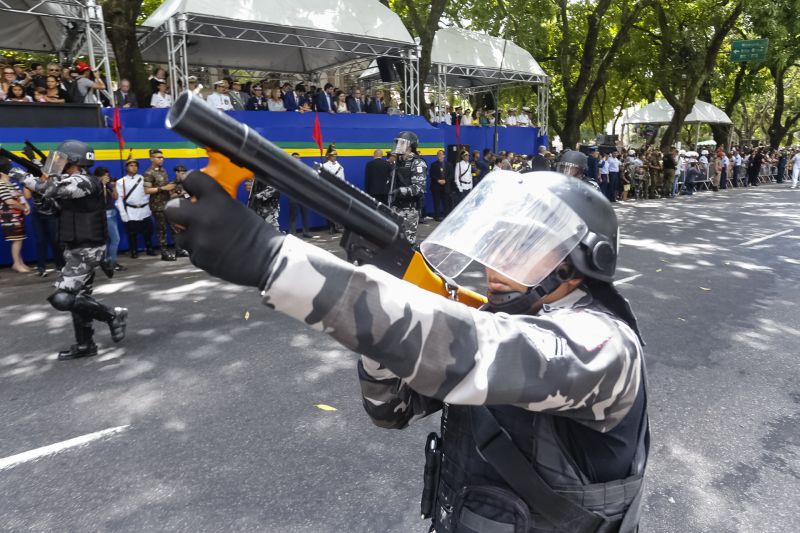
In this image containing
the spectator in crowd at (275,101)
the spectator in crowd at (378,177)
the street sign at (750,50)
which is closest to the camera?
the spectator in crowd at (378,177)

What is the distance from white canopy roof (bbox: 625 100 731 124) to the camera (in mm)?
25288

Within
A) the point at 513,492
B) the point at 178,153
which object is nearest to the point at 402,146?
the point at 178,153

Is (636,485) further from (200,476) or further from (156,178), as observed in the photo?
(156,178)

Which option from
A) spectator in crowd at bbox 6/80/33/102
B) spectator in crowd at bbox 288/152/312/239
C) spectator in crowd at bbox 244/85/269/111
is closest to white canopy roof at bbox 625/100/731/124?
spectator in crowd at bbox 244/85/269/111

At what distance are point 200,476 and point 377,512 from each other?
39.8 inches

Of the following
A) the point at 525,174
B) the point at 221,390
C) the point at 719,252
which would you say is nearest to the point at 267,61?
the point at 719,252

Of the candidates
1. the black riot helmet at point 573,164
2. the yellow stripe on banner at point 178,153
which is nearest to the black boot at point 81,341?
the yellow stripe on banner at point 178,153

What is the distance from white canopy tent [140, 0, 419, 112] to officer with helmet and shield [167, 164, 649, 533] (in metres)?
10.8

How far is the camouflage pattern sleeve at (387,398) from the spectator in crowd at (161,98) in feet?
36.2

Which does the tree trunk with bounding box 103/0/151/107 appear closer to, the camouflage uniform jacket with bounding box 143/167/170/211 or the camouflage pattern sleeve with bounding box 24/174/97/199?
the camouflage uniform jacket with bounding box 143/167/170/211

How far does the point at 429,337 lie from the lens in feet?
3.01

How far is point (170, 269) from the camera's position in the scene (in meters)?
8.69

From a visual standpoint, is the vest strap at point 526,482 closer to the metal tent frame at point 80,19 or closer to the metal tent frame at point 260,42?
the metal tent frame at point 80,19

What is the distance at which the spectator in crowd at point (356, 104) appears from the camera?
13925 millimetres
